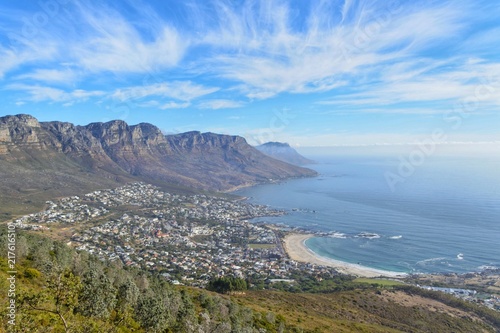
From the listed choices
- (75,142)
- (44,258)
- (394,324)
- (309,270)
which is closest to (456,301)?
(394,324)

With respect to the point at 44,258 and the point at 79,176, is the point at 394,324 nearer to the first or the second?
the point at 44,258

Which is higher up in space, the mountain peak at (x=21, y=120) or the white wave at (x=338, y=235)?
the mountain peak at (x=21, y=120)

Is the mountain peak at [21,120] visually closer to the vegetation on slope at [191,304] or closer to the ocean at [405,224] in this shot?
the ocean at [405,224]

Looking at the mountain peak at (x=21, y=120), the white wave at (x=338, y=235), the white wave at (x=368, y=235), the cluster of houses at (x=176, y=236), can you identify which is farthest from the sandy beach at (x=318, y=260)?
the mountain peak at (x=21, y=120)

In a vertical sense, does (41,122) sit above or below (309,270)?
above

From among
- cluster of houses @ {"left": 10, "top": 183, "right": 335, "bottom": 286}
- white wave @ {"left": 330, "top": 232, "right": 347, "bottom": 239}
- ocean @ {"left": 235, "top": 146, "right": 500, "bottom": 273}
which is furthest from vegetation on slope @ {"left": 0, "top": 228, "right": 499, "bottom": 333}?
white wave @ {"left": 330, "top": 232, "right": 347, "bottom": 239}

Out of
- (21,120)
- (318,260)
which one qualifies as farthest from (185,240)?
(21,120)

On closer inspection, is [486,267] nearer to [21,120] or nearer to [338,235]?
[338,235]
